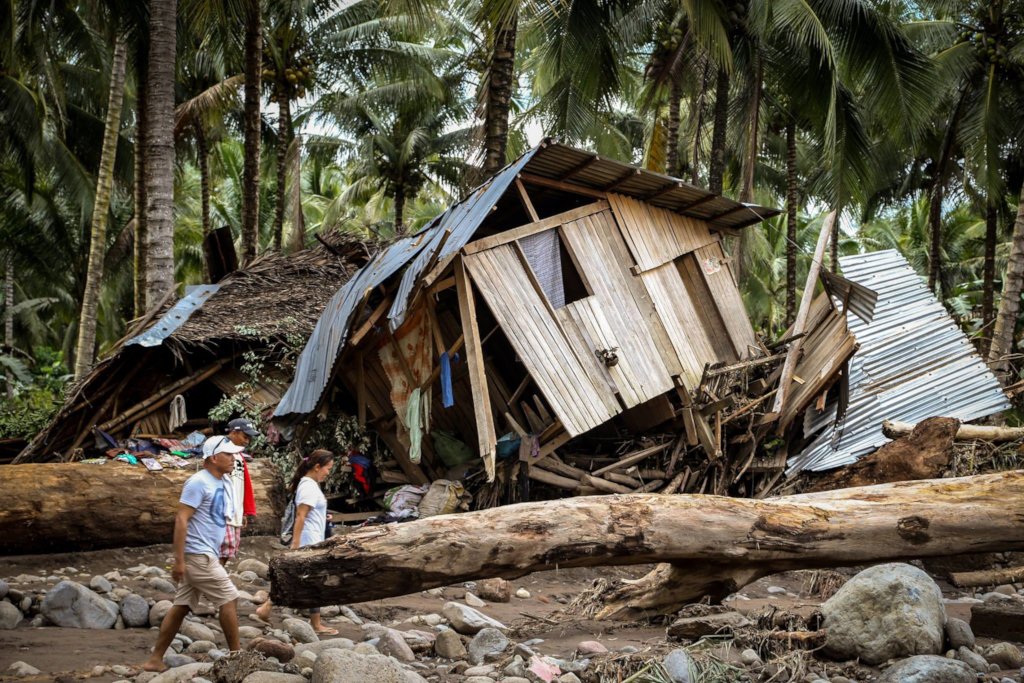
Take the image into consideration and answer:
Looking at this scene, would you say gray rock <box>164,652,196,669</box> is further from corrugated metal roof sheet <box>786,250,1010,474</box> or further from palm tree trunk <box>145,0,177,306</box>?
palm tree trunk <box>145,0,177,306</box>

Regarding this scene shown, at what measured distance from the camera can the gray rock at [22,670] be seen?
503cm

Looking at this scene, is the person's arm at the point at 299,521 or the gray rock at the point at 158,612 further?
the gray rock at the point at 158,612

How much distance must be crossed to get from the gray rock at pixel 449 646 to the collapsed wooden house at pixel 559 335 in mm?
3347

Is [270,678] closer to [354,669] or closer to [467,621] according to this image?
[354,669]

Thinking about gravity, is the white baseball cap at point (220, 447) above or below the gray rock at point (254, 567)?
above

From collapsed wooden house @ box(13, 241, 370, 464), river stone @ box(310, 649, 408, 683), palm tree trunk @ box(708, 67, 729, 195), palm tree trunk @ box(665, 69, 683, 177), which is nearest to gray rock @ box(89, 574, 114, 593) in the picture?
river stone @ box(310, 649, 408, 683)

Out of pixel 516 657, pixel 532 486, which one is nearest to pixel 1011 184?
pixel 532 486

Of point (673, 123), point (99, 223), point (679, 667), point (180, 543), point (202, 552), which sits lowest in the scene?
point (679, 667)

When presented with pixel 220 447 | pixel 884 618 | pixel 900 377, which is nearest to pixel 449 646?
pixel 220 447

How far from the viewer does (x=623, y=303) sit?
11.0m

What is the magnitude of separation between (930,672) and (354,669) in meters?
3.35

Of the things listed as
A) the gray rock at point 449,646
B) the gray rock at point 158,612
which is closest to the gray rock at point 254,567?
the gray rock at point 158,612

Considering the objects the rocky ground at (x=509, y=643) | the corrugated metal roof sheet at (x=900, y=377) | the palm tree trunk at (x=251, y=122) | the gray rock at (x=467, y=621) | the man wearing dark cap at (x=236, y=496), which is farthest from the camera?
the palm tree trunk at (x=251, y=122)

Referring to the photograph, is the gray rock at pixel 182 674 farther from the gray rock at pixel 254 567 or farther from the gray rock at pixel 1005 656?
the gray rock at pixel 1005 656
